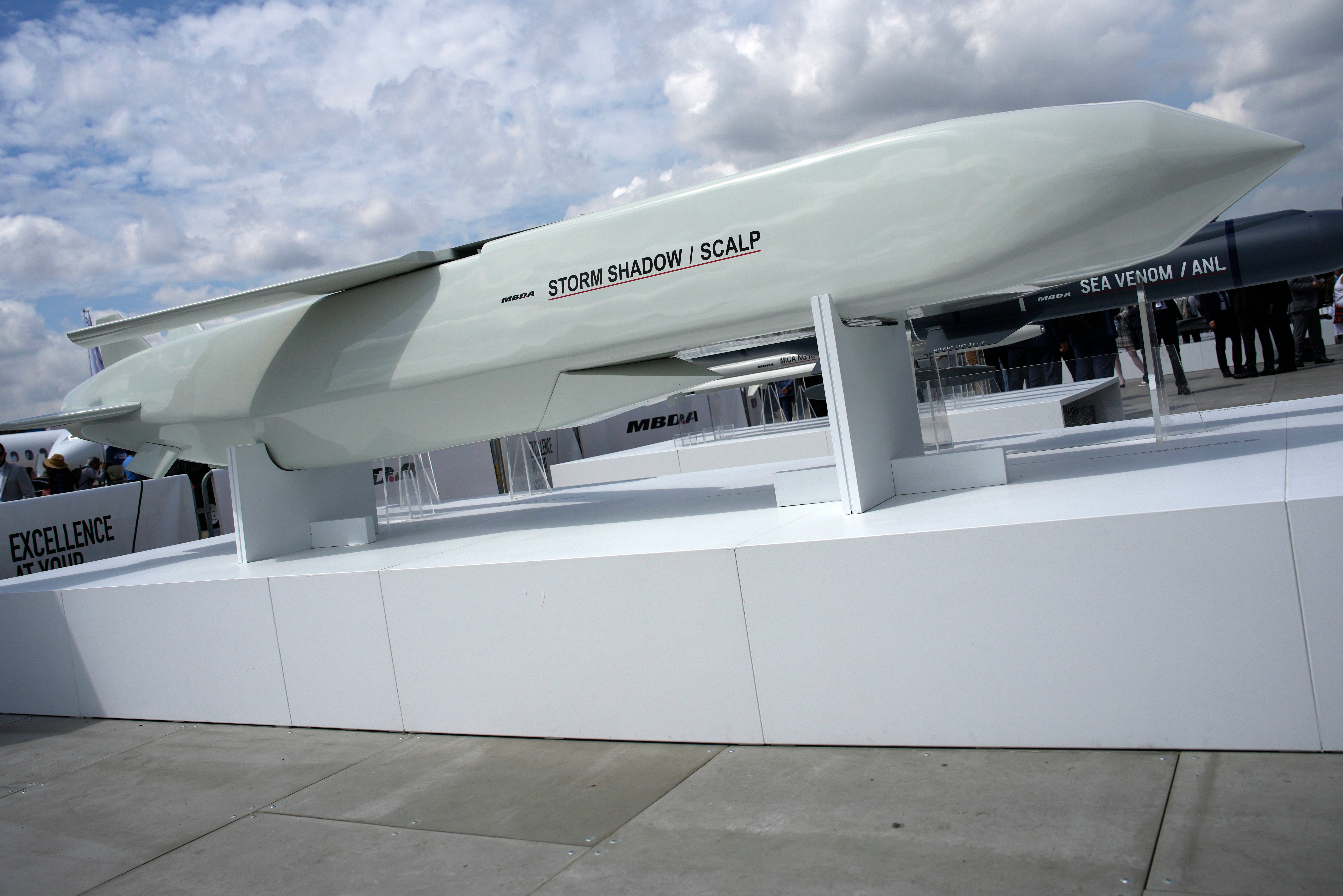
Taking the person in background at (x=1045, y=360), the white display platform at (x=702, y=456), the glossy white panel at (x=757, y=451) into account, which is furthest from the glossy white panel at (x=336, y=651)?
the person in background at (x=1045, y=360)

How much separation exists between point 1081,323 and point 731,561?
967 centimetres

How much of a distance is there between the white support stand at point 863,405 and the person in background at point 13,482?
8.88 meters

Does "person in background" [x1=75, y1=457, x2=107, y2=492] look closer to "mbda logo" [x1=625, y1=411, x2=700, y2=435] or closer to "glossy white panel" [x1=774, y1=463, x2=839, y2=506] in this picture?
"mbda logo" [x1=625, y1=411, x2=700, y2=435]

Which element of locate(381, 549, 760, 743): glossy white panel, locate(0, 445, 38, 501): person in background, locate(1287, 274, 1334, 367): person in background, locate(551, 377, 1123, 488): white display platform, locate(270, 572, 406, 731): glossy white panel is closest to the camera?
locate(381, 549, 760, 743): glossy white panel

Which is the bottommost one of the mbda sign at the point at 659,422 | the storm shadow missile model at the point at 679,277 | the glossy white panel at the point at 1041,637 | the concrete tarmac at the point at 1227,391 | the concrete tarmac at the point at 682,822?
the concrete tarmac at the point at 682,822

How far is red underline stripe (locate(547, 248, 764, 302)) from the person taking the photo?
128 inches

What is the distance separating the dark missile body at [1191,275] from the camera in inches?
253

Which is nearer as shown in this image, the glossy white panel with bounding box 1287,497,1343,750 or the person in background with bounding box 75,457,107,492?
the glossy white panel with bounding box 1287,497,1343,750

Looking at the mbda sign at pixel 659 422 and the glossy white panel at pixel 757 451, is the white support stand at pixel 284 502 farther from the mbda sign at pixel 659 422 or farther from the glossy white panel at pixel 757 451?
the mbda sign at pixel 659 422

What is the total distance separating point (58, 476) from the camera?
10.2 m

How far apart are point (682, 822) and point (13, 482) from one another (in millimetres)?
9273

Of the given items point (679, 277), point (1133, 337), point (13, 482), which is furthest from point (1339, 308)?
point (13, 482)

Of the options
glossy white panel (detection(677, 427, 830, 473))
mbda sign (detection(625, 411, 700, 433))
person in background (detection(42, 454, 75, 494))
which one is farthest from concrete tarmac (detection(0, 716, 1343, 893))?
mbda sign (detection(625, 411, 700, 433))

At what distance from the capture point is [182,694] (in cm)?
404
